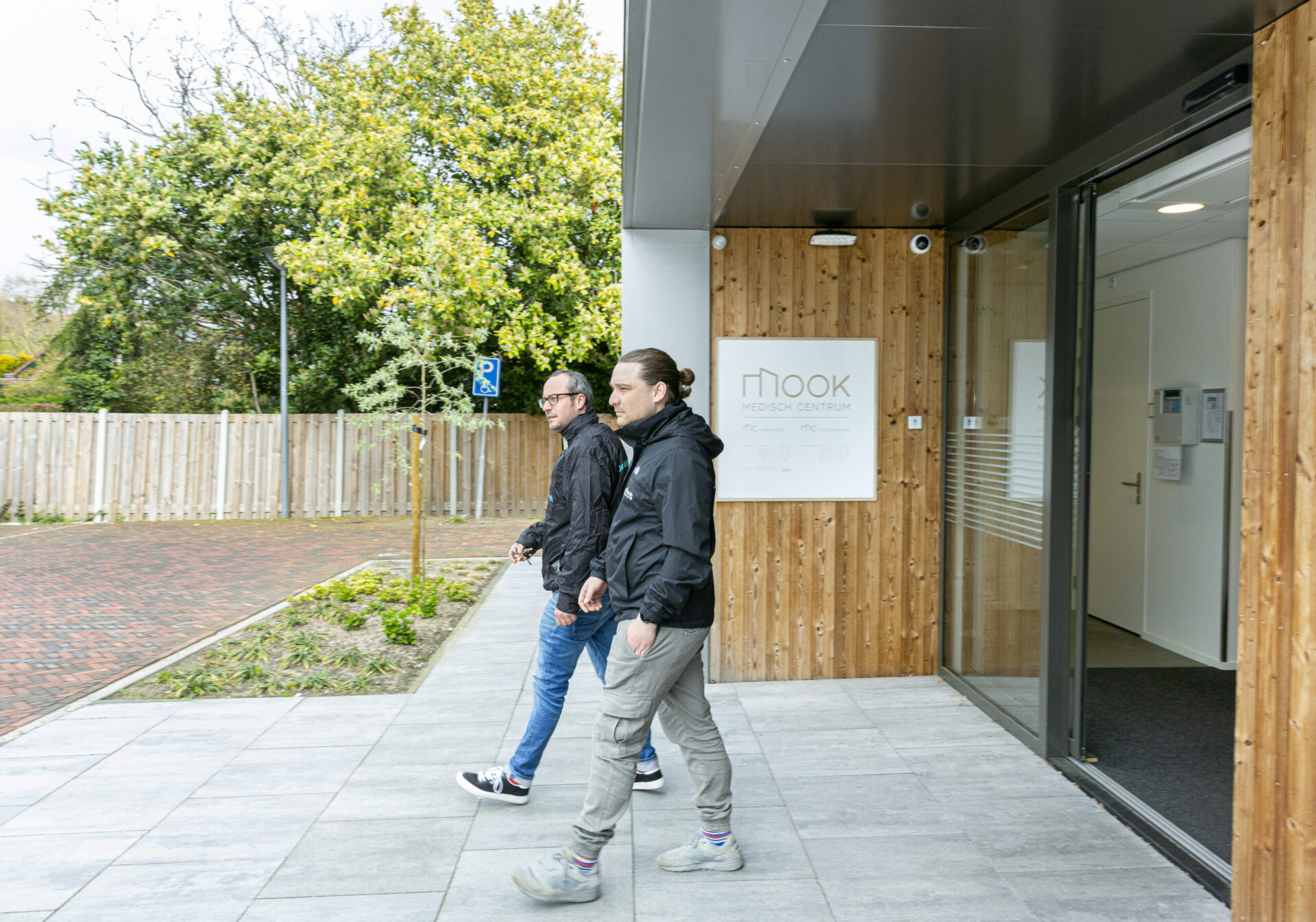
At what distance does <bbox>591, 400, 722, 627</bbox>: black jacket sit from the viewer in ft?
9.16

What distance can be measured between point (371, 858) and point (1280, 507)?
127 inches

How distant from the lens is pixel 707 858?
317 centimetres

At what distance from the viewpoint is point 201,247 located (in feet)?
57.6

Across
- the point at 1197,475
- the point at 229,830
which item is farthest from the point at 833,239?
the point at 229,830

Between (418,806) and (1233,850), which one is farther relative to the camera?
(418,806)

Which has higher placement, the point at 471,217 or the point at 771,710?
the point at 471,217

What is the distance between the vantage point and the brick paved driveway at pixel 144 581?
6.13 m

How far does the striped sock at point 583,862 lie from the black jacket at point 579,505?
2.89 ft

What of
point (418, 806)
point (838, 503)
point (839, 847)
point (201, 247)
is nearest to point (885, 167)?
point (838, 503)

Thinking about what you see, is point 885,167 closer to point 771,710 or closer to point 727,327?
point 727,327

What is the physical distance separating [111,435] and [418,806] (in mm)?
14874

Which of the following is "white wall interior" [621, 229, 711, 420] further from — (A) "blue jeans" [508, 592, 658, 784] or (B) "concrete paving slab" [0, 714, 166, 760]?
(B) "concrete paving slab" [0, 714, 166, 760]

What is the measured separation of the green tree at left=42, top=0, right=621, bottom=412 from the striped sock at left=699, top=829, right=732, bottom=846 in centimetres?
1100

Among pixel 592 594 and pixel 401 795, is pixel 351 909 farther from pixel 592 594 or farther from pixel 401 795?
pixel 592 594
